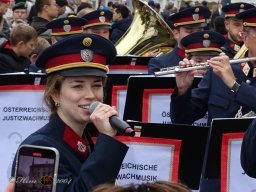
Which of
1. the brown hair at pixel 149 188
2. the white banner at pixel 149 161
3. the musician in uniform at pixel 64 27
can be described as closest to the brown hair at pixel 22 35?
the musician in uniform at pixel 64 27

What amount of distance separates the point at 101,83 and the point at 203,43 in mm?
3456

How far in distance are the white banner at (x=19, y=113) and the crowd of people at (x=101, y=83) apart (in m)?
0.25

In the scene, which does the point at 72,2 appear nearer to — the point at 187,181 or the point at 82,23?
the point at 82,23

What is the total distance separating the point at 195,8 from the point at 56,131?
215 inches

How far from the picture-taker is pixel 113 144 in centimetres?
374

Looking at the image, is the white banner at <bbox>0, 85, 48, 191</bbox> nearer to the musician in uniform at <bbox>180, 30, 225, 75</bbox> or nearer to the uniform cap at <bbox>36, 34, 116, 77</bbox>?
the musician in uniform at <bbox>180, 30, 225, 75</bbox>

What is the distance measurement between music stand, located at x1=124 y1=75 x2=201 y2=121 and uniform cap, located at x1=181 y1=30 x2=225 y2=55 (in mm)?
1088

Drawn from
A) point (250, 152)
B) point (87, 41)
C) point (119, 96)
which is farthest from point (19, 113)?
point (250, 152)

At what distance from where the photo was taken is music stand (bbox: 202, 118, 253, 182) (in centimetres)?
489

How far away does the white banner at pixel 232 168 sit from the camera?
16.2 feet

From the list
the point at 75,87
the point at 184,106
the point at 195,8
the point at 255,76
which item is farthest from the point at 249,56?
the point at 195,8

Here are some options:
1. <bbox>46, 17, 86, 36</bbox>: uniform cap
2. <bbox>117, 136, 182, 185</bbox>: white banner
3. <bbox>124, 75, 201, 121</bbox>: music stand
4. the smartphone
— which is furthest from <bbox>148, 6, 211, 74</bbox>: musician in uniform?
the smartphone

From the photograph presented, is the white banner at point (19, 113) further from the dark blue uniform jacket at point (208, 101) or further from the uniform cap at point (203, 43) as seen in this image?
the uniform cap at point (203, 43)

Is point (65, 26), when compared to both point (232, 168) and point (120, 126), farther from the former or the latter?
point (120, 126)
